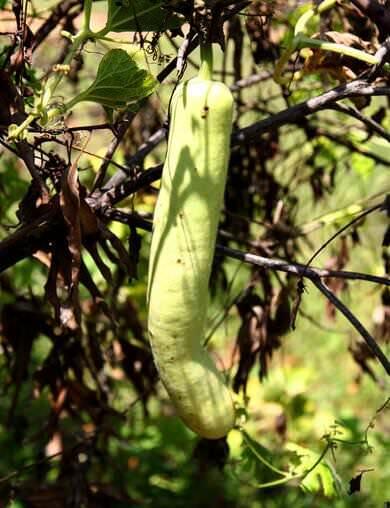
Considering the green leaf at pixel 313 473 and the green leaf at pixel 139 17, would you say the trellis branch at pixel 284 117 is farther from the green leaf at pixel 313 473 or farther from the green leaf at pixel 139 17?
the green leaf at pixel 313 473

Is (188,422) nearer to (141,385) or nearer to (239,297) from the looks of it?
(239,297)

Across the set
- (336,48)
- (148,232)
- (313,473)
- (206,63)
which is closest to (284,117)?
(336,48)

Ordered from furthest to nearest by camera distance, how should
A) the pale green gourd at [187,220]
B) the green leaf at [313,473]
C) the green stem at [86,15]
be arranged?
the green leaf at [313,473], the green stem at [86,15], the pale green gourd at [187,220]

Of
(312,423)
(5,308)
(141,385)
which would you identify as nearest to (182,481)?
(312,423)

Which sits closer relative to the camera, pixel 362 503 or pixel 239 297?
pixel 239 297

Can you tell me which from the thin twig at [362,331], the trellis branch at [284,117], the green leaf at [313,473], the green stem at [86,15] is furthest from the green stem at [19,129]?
the green leaf at [313,473]

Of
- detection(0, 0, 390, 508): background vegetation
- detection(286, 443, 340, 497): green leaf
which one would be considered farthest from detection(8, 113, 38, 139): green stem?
detection(286, 443, 340, 497): green leaf

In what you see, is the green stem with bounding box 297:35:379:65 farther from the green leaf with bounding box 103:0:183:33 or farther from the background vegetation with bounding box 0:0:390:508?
the green leaf with bounding box 103:0:183:33
